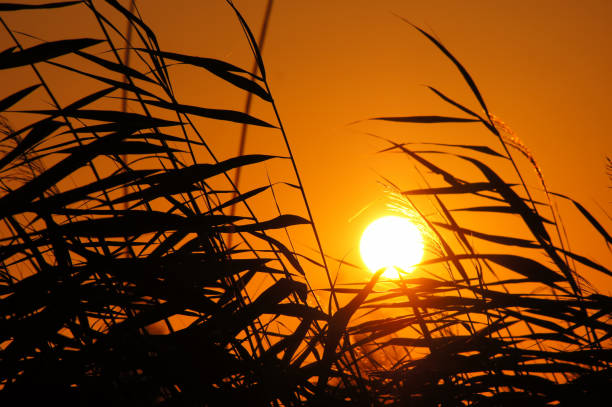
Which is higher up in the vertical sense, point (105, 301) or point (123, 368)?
point (105, 301)

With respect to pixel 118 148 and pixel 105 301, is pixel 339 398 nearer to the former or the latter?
pixel 105 301

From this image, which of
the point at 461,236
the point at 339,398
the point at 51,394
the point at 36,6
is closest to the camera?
the point at 51,394

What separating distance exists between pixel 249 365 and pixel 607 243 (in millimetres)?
1026

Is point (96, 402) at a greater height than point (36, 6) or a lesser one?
lesser

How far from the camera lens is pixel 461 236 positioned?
1213 millimetres

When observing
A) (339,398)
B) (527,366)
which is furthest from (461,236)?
(339,398)

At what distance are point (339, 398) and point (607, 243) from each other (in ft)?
2.78

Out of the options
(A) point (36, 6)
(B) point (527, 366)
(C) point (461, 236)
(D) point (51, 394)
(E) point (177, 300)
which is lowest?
(B) point (527, 366)

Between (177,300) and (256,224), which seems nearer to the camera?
(177,300)

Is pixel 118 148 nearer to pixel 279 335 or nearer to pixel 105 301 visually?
pixel 105 301

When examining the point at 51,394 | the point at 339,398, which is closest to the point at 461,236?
the point at 339,398

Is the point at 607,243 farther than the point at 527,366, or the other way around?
the point at 607,243

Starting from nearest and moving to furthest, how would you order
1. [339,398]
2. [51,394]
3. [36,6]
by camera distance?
[51,394]
[36,6]
[339,398]

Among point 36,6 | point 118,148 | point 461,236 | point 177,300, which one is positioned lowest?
point 177,300
